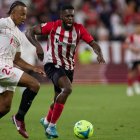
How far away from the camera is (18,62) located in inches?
425

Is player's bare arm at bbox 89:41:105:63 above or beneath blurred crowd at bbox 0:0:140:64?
above

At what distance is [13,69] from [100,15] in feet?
60.3

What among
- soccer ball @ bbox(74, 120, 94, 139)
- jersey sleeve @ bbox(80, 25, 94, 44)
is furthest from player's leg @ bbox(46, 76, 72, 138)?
jersey sleeve @ bbox(80, 25, 94, 44)

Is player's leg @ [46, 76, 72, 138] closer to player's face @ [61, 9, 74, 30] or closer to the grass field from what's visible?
the grass field

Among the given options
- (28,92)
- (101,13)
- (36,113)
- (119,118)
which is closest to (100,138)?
(28,92)

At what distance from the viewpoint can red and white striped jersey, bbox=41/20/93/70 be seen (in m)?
11.3

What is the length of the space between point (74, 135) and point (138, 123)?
2225 mm

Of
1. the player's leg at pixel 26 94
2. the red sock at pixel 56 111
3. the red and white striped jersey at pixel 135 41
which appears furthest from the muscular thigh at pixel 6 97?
the red and white striped jersey at pixel 135 41

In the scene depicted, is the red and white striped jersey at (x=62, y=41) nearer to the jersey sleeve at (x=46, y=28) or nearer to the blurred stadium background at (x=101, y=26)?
the jersey sleeve at (x=46, y=28)

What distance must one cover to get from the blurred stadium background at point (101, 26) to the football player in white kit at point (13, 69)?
1423cm

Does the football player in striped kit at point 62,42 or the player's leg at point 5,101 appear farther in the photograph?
the football player in striped kit at point 62,42

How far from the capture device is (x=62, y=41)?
11.3 m

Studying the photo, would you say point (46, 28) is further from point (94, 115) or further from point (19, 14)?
point (94, 115)

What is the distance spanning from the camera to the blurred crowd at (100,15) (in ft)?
91.4
